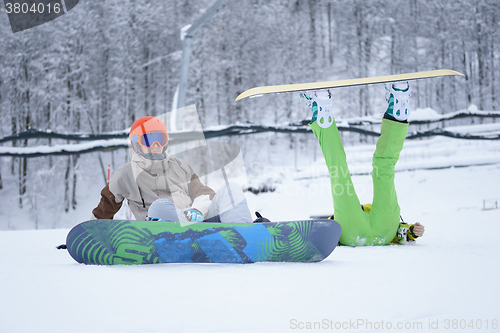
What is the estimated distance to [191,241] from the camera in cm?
134

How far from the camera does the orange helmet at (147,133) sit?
1.65 m

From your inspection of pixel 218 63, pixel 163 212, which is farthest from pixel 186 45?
pixel 218 63

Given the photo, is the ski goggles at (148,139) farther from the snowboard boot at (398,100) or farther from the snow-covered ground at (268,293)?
the snowboard boot at (398,100)

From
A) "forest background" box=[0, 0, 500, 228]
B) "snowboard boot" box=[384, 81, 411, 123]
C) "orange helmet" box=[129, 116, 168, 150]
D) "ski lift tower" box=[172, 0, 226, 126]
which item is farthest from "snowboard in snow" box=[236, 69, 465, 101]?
"forest background" box=[0, 0, 500, 228]

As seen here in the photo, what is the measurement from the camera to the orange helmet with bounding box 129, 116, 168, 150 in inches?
65.1

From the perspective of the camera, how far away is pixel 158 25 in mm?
9250

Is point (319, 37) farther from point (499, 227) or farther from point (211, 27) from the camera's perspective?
point (499, 227)

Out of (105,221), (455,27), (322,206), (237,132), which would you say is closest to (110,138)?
(237,132)

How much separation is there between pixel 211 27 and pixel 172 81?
170 cm

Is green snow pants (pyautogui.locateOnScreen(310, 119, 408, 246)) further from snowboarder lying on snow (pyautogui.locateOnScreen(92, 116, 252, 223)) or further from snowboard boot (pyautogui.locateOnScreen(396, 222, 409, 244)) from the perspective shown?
snowboarder lying on snow (pyautogui.locateOnScreen(92, 116, 252, 223))

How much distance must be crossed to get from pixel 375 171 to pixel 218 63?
27.1 ft

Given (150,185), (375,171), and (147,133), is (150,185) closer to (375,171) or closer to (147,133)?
(147,133)
